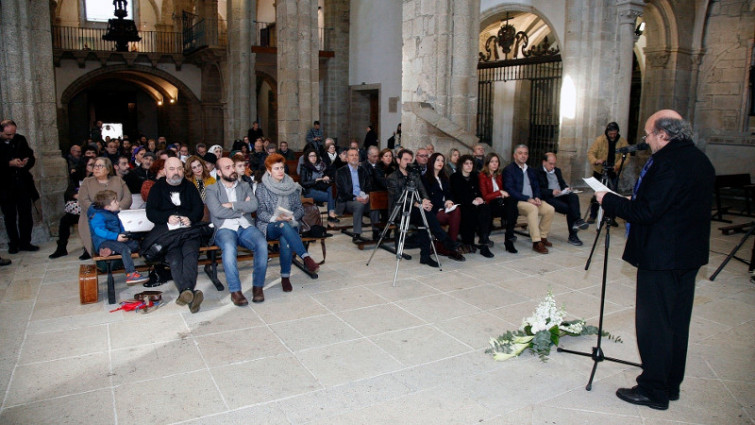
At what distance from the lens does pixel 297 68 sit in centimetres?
1144

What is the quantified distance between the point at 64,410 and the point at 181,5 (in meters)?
19.9

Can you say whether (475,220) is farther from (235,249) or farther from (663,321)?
(663,321)

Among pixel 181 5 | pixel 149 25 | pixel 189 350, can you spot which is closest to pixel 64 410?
pixel 189 350

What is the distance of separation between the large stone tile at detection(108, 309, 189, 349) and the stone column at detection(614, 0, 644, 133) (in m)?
9.68

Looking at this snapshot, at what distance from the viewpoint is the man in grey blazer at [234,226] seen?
15.9 feet

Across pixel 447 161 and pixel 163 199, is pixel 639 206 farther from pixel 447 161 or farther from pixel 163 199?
pixel 447 161

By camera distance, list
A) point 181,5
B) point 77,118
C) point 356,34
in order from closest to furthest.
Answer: point 356,34
point 181,5
point 77,118

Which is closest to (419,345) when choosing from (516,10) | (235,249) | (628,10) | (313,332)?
(313,332)

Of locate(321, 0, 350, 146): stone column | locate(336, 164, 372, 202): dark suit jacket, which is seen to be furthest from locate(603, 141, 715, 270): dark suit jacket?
locate(321, 0, 350, 146): stone column

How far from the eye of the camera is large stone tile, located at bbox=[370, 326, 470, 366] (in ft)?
12.6

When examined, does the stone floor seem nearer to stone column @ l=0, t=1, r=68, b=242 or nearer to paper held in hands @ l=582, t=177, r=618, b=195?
paper held in hands @ l=582, t=177, r=618, b=195

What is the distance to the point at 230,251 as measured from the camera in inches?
192

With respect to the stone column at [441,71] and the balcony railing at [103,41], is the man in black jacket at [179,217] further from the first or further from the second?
the balcony railing at [103,41]

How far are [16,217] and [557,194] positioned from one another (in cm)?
633
